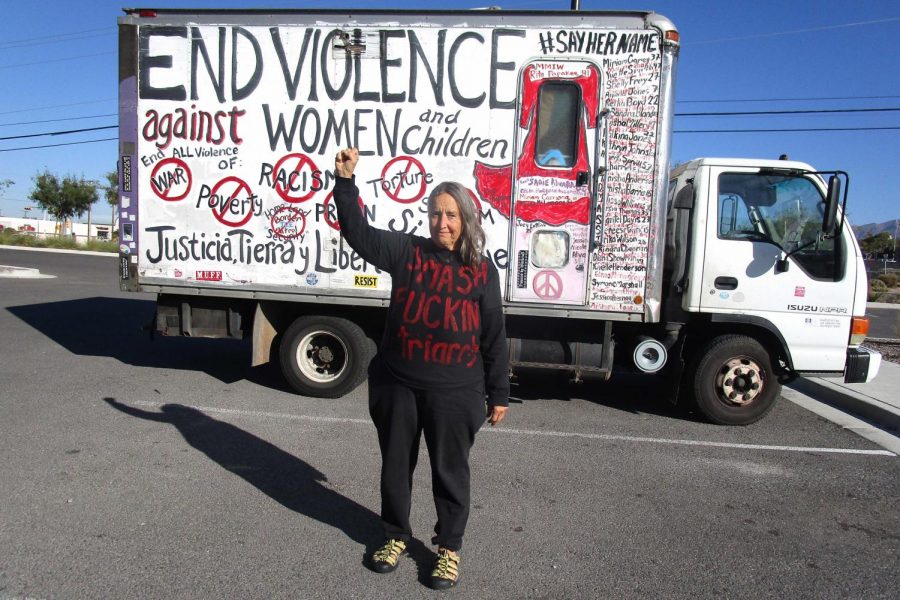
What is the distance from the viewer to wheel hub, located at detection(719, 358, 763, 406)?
5.86m

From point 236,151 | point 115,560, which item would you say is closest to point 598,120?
point 236,151

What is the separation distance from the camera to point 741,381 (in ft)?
19.3

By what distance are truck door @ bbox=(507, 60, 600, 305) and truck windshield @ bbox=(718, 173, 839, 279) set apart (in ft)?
4.20

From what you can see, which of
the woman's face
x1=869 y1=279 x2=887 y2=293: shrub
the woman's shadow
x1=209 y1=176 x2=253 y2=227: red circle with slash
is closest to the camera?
the woman's face

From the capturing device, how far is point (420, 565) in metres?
3.25

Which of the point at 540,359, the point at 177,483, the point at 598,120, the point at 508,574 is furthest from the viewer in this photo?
the point at 540,359

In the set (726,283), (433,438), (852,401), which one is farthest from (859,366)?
(433,438)

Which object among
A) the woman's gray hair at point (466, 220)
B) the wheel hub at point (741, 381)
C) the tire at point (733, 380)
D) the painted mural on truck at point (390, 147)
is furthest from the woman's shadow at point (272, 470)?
the wheel hub at point (741, 381)

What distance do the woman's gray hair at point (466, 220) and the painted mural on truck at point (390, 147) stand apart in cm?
280

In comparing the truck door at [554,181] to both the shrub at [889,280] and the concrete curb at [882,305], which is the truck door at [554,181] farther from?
the shrub at [889,280]

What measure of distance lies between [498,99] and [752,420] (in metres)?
3.71

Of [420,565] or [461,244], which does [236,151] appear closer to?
[461,244]

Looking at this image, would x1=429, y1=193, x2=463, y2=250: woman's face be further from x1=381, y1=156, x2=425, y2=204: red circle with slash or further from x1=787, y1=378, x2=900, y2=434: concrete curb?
x1=787, y1=378, x2=900, y2=434: concrete curb

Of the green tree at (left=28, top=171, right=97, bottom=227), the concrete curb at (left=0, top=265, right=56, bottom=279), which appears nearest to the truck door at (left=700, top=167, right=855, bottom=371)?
Result: the concrete curb at (left=0, top=265, right=56, bottom=279)
